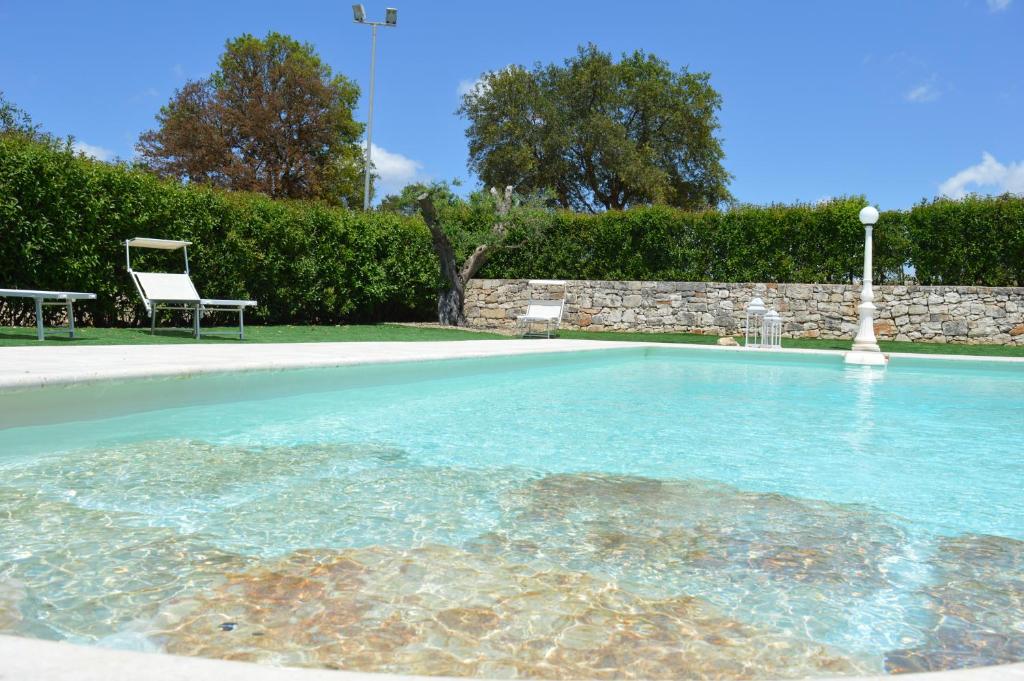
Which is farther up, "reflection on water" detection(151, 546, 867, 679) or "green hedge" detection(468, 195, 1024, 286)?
"green hedge" detection(468, 195, 1024, 286)

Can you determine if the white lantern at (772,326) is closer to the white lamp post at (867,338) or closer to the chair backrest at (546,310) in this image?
the white lamp post at (867,338)

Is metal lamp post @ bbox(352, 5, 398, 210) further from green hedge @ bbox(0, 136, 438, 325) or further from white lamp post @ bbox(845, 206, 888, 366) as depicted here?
white lamp post @ bbox(845, 206, 888, 366)

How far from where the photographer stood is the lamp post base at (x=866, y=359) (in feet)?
34.8

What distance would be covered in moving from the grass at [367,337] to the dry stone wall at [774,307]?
48 cm

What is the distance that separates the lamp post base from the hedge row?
5.49 meters

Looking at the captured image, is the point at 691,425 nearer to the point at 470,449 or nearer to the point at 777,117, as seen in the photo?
the point at 470,449

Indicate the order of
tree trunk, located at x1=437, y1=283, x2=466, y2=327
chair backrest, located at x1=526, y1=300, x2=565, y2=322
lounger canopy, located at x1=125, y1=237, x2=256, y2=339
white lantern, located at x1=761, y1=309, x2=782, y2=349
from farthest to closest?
tree trunk, located at x1=437, y1=283, x2=466, y2=327, chair backrest, located at x1=526, y1=300, x2=565, y2=322, white lantern, located at x1=761, y1=309, x2=782, y2=349, lounger canopy, located at x1=125, y1=237, x2=256, y2=339

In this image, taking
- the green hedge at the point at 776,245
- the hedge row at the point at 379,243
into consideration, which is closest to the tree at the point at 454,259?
the hedge row at the point at 379,243

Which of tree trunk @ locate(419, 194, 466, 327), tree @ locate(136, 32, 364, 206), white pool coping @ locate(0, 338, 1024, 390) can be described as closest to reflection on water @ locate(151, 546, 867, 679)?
white pool coping @ locate(0, 338, 1024, 390)

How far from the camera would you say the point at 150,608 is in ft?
6.99

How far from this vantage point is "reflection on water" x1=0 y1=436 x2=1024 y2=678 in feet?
6.45

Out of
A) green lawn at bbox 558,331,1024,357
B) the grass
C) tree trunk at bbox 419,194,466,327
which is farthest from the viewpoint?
tree trunk at bbox 419,194,466,327

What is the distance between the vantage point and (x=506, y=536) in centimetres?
293

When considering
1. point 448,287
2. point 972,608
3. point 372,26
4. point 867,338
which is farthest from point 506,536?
point 372,26
